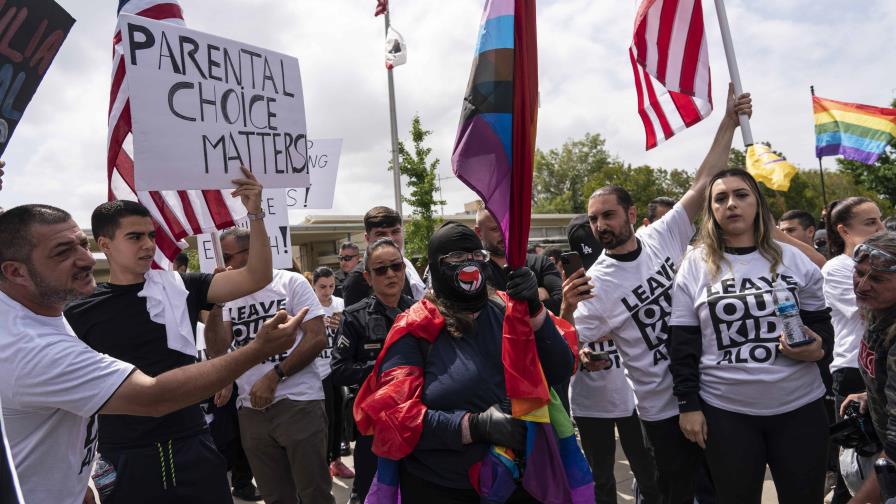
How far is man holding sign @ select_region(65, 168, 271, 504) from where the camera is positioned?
287cm

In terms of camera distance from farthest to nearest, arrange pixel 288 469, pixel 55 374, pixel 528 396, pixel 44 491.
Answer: pixel 288 469
pixel 528 396
pixel 44 491
pixel 55 374

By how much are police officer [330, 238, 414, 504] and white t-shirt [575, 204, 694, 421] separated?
1.17 m

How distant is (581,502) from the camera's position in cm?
238

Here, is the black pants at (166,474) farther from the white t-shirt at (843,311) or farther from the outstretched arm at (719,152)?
the white t-shirt at (843,311)

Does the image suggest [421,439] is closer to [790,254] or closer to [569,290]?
[569,290]

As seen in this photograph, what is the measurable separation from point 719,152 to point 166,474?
3477 mm

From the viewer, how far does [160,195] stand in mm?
3943

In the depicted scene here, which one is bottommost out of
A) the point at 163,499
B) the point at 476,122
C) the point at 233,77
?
the point at 163,499

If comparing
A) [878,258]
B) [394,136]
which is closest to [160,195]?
[878,258]

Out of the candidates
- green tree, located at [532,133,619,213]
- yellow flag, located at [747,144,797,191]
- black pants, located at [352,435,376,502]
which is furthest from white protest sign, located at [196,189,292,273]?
green tree, located at [532,133,619,213]

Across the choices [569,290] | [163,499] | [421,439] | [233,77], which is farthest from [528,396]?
[233,77]

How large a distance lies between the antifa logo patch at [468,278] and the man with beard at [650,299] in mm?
1086

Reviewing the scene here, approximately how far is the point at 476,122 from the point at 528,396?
108 cm

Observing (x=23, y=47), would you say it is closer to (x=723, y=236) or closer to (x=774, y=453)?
(x=723, y=236)
